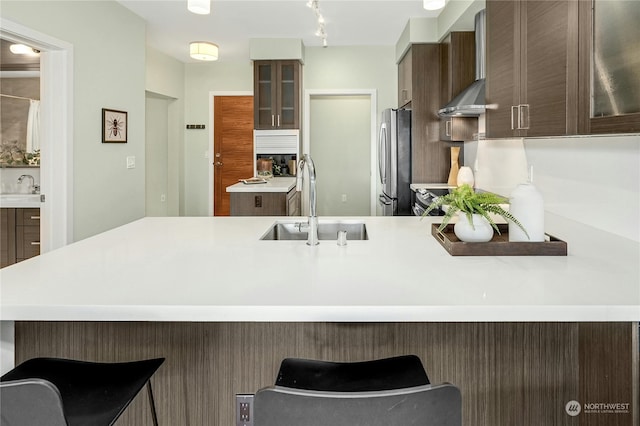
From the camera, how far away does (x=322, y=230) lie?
2592mm

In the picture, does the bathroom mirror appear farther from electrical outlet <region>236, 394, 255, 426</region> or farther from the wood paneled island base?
electrical outlet <region>236, 394, 255, 426</region>

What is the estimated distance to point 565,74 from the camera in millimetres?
1621

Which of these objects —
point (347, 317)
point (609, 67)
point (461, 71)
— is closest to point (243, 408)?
point (347, 317)

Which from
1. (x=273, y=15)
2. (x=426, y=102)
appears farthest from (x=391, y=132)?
(x=273, y=15)

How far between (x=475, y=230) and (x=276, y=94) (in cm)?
482

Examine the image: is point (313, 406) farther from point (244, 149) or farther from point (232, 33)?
point (244, 149)

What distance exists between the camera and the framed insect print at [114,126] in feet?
13.9

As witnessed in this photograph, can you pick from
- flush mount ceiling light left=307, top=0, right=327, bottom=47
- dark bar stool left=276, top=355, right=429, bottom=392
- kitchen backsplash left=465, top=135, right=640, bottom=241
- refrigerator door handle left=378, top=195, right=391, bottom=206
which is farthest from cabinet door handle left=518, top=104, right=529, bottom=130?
refrigerator door handle left=378, top=195, right=391, bottom=206

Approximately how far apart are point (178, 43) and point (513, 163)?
4605 mm

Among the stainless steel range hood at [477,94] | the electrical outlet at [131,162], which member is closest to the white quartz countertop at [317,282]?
the stainless steel range hood at [477,94]

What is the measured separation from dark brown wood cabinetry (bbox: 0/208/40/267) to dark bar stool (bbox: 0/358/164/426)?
10.5 ft

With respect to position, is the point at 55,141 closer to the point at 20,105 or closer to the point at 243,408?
the point at 20,105

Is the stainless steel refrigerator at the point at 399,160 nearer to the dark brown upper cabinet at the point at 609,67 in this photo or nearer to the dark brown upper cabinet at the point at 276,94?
the dark brown upper cabinet at the point at 276,94

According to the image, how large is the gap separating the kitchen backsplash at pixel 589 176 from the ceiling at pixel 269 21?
251cm
